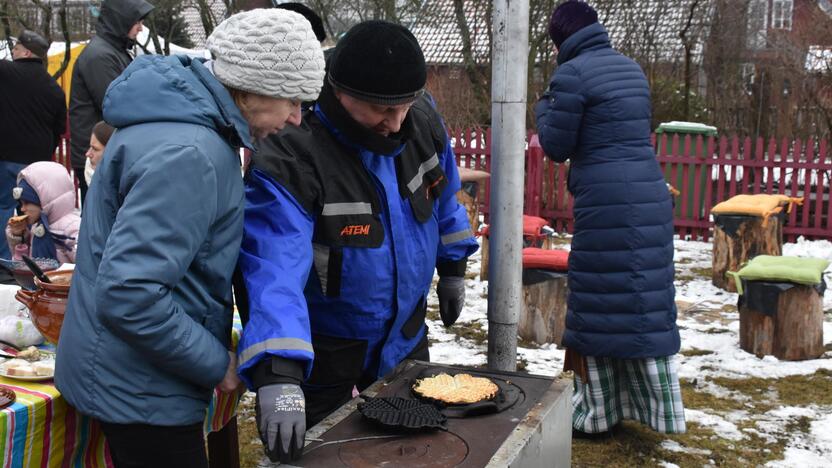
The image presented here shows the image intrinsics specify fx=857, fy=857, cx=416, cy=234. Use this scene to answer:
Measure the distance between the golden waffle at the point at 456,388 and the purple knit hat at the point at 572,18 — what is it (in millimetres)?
2063

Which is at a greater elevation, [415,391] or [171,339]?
[171,339]

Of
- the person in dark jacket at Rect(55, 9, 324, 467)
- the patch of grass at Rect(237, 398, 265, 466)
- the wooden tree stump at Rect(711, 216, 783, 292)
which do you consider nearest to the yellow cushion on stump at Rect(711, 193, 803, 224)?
the wooden tree stump at Rect(711, 216, 783, 292)

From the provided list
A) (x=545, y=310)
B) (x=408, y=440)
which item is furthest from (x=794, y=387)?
(x=408, y=440)

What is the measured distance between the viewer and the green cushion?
4.99 metres

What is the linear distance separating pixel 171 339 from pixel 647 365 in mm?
2545

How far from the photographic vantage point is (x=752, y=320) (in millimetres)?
5211

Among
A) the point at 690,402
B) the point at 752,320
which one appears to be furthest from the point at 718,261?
the point at 690,402

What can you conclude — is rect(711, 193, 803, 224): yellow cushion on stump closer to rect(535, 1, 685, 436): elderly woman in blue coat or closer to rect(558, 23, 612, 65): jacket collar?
rect(535, 1, 685, 436): elderly woman in blue coat

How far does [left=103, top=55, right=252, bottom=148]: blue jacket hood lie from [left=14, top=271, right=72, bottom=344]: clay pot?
0.73 metres

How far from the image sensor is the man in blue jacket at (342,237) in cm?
195

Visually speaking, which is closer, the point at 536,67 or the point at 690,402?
the point at 690,402

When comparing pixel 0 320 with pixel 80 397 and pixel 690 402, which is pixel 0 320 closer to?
pixel 80 397

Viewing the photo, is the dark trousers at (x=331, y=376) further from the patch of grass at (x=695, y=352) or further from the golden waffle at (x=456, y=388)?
the patch of grass at (x=695, y=352)

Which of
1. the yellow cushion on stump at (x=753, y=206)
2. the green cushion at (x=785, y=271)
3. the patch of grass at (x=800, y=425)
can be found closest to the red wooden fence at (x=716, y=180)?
the yellow cushion on stump at (x=753, y=206)
